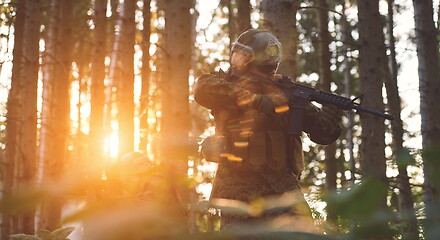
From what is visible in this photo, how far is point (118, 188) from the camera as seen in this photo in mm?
1066

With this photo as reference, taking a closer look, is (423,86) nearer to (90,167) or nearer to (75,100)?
(90,167)

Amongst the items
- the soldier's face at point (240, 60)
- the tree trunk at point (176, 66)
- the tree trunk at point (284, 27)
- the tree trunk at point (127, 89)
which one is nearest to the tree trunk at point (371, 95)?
the tree trunk at point (284, 27)

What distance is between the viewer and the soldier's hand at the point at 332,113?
149 inches

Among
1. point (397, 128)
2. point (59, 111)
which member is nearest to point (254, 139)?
point (59, 111)

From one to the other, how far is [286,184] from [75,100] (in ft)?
53.8

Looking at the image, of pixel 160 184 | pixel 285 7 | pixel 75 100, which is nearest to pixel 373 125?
pixel 285 7

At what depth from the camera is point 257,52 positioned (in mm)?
3830

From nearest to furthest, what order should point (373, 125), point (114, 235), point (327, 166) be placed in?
1. point (114, 235)
2. point (373, 125)
3. point (327, 166)

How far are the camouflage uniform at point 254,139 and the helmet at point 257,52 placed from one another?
0.46ft

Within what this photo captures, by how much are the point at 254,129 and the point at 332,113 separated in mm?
605

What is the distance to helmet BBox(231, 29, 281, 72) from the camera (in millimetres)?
3823

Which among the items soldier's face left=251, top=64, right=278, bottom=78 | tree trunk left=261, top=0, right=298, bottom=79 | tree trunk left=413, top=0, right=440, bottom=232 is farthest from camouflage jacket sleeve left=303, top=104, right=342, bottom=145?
tree trunk left=413, top=0, right=440, bottom=232

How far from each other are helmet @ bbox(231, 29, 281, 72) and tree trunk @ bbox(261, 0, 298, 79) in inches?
61.2

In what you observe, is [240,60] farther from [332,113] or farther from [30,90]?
[30,90]
